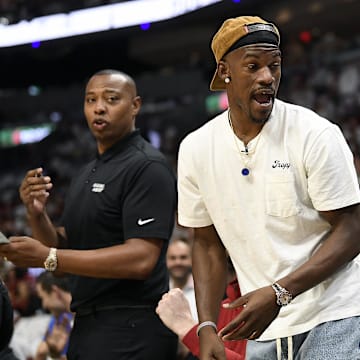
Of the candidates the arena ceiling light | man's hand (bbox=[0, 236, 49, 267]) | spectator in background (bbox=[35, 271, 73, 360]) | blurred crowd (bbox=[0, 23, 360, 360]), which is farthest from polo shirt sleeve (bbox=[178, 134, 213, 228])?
the arena ceiling light

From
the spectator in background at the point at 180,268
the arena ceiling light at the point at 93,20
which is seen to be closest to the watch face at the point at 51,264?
the spectator in background at the point at 180,268

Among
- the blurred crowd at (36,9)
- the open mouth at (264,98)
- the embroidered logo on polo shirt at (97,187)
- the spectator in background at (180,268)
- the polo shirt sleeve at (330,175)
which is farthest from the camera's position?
the blurred crowd at (36,9)

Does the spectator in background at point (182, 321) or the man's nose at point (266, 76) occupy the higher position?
the man's nose at point (266, 76)

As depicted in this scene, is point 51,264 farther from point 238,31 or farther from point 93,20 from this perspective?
point 93,20

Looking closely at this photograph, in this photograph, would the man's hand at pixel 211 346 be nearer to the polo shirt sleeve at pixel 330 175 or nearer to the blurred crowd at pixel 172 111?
the polo shirt sleeve at pixel 330 175

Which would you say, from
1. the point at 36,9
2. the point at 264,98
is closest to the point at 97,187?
the point at 264,98

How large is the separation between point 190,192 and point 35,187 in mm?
988

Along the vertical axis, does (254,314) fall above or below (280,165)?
below

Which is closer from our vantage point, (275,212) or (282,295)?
(282,295)

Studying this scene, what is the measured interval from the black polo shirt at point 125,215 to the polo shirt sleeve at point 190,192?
690 millimetres

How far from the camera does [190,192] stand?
292 centimetres

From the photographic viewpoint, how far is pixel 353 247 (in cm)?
254

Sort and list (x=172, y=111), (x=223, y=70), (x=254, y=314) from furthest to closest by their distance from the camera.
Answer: (x=172, y=111) → (x=223, y=70) → (x=254, y=314)

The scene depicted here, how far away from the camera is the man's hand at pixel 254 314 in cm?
243
